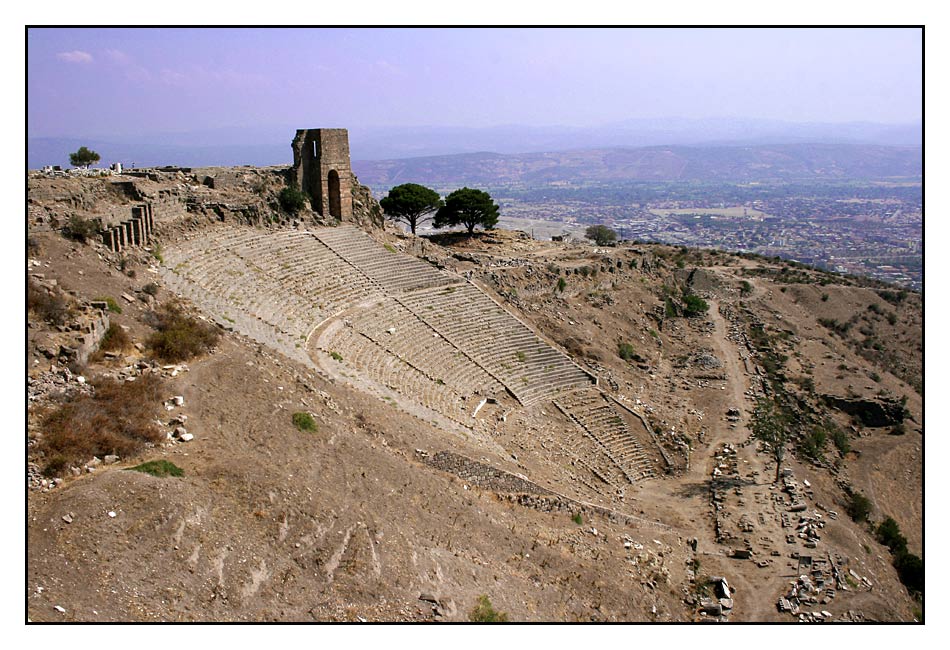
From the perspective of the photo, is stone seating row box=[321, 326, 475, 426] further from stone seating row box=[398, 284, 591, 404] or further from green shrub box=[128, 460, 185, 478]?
green shrub box=[128, 460, 185, 478]

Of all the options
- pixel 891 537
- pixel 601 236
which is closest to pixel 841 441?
pixel 891 537

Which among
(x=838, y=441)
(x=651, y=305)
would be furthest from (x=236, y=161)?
(x=838, y=441)

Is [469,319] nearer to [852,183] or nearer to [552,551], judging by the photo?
[552,551]

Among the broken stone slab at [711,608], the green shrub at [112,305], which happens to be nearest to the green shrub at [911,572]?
the broken stone slab at [711,608]

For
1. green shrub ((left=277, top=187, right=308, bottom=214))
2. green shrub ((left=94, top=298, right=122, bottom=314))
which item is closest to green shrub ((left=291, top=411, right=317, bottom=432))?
green shrub ((left=94, top=298, right=122, bottom=314))

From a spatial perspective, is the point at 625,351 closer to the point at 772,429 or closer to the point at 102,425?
the point at 772,429
